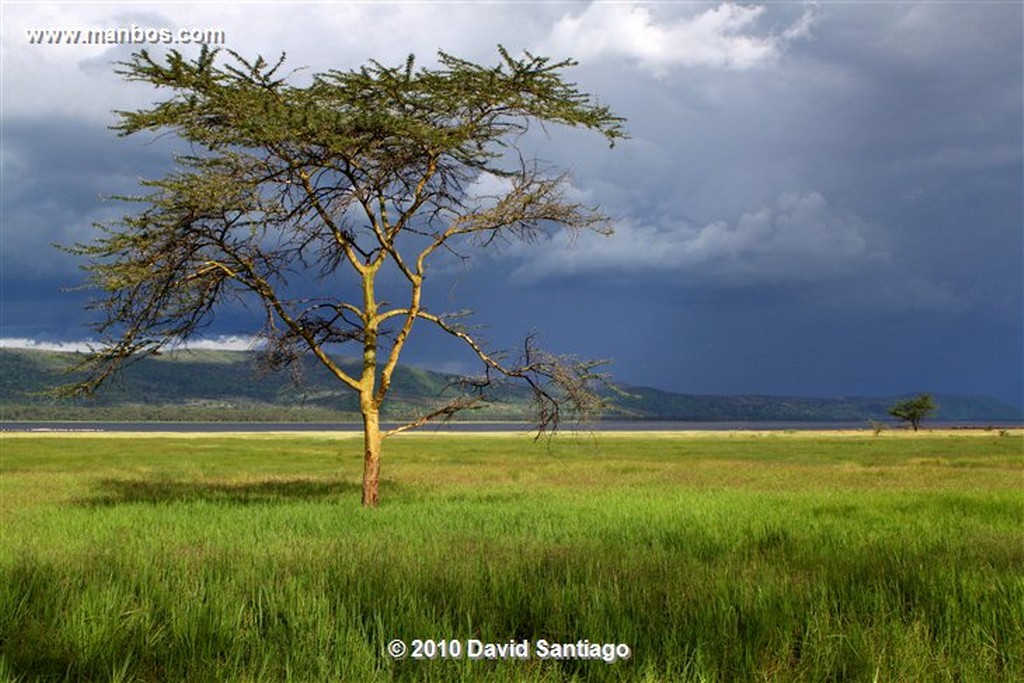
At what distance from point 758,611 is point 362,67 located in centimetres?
1848

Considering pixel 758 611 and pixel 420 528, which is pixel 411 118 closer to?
pixel 420 528

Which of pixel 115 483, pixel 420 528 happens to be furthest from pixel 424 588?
pixel 115 483

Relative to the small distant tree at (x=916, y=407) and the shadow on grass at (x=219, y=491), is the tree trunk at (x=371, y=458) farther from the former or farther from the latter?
the small distant tree at (x=916, y=407)

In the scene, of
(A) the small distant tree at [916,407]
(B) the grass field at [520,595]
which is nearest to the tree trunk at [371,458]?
(B) the grass field at [520,595]

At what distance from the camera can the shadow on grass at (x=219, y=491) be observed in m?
25.8

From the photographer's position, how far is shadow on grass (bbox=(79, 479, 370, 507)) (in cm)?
2583

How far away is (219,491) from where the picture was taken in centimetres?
A: 2984

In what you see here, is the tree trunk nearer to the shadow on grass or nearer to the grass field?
the shadow on grass

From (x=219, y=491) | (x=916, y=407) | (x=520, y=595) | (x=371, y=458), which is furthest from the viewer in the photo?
(x=916, y=407)

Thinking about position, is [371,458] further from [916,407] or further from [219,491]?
[916,407]

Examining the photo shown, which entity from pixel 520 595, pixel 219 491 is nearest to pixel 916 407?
pixel 219 491

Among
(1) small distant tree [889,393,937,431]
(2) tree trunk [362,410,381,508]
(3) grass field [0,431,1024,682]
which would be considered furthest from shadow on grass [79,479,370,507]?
(1) small distant tree [889,393,937,431]

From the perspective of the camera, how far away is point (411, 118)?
22.3m

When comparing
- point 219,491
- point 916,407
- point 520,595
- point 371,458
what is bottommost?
point 219,491
